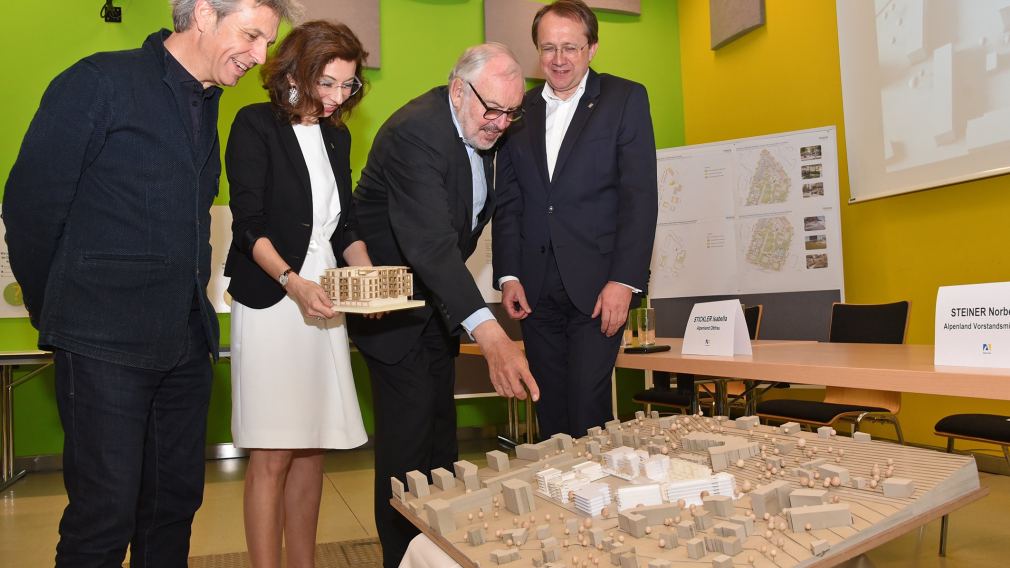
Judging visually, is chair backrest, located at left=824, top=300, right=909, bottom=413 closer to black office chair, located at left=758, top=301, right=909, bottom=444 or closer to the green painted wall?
black office chair, located at left=758, top=301, right=909, bottom=444

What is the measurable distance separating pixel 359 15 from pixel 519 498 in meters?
5.16

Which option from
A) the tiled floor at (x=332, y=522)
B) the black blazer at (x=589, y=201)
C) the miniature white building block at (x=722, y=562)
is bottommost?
the tiled floor at (x=332, y=522)

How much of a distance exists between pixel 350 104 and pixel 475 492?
1.31 meters

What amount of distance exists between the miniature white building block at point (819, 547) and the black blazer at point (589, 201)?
1343 mm

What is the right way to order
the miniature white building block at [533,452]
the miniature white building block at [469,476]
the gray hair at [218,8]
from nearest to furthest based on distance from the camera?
the miniature white building block at [469,476]
the miniature white building block at [533,452]
the gray hair at [218,8]

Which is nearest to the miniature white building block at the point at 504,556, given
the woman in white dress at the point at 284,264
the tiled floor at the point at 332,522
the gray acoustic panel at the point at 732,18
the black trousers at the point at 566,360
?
the woman in white dress at the point at 284,264

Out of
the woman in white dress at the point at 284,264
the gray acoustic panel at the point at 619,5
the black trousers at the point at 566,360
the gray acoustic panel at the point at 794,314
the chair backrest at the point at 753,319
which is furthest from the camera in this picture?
the gray acoustic panel at the point at 619,5

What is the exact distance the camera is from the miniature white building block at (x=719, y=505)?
0.96 meters

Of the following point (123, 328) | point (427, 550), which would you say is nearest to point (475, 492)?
point (427, 550)

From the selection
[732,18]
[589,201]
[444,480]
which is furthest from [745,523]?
[732,18]

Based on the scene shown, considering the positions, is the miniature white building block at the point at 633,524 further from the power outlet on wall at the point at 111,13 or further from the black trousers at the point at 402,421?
the power outlet on wall at the point at 111,13

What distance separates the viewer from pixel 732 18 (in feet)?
19.4

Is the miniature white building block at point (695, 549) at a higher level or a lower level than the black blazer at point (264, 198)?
lower

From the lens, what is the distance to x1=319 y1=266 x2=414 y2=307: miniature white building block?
1.75 m
